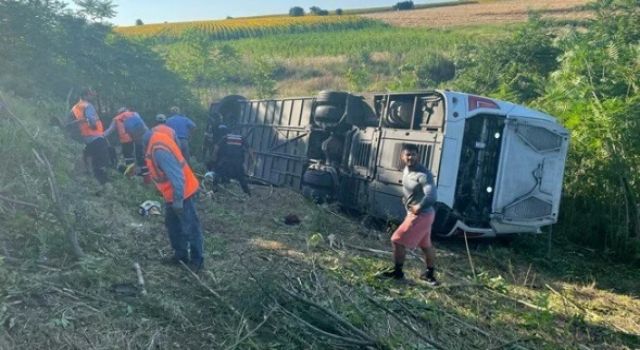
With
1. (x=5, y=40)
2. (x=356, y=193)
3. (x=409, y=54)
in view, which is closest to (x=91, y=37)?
(x=5, y=40)

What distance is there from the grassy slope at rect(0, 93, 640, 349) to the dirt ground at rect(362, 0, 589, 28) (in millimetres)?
31723

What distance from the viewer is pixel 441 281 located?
6348 mm

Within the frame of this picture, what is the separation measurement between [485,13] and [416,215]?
42.2 m

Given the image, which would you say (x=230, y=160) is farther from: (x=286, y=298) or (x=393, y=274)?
(x=286, y=298)

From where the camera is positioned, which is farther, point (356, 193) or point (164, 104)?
point (164, 104)

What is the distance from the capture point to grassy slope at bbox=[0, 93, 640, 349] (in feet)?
13.9

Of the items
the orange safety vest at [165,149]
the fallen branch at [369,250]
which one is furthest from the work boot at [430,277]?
the orange safety vest at [165,149]

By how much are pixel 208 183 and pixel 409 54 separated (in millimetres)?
21208

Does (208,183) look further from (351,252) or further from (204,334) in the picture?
(204,334)

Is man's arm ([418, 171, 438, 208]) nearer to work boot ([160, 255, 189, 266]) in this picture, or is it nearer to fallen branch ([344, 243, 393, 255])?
fallen branch ([344, 243, 393, 255])

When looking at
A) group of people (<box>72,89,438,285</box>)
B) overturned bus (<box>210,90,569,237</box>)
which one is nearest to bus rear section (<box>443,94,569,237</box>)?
overturned bus (<box>210,90,569,237</box>)

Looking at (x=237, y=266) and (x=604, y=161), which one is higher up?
(x=604, y=161)

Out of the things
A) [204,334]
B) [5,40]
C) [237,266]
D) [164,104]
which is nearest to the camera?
[204,334]

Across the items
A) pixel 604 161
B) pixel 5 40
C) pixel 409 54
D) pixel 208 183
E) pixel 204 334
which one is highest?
pixel 409 54
